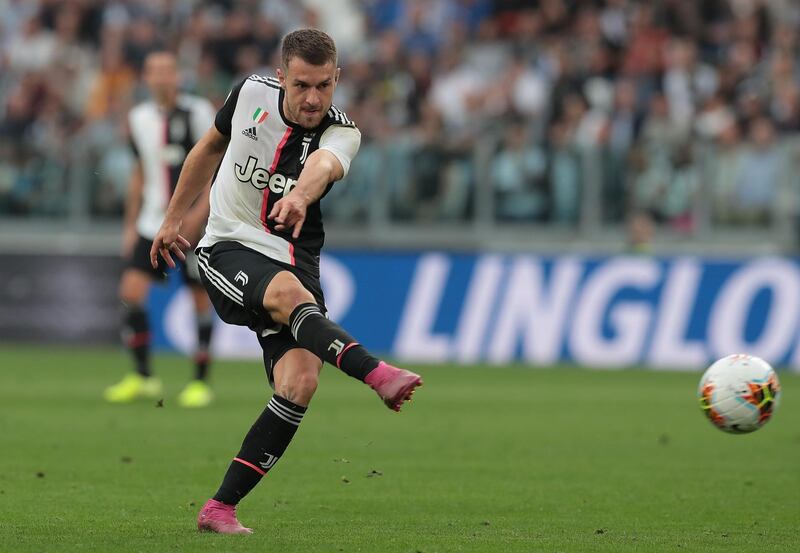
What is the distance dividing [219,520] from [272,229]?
1.32 m

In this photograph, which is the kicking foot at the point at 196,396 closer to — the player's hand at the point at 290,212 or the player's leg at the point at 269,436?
the player's leg at the point at 269,436

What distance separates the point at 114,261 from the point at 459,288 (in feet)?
15.2

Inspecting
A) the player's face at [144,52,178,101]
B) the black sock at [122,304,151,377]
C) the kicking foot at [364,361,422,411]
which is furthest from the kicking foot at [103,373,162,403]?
the kicking foot at [364,361,422,411]

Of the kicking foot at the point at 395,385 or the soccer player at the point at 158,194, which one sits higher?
the soccer player at the point at 158,194

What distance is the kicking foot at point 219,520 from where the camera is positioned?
621 cm

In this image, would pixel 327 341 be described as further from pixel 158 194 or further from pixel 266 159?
pixel 158 194

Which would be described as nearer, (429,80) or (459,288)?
(459,288)

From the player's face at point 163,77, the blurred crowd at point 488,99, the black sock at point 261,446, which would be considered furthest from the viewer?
the blurred crowd at point 488,99

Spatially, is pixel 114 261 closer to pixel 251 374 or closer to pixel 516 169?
pixel 251 374

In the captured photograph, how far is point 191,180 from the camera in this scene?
264 inches

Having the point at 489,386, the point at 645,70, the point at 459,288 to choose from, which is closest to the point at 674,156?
the point at 645,70

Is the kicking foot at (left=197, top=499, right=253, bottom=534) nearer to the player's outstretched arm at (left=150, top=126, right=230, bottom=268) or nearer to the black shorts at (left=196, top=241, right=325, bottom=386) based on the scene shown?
the black shorts at (left=196, top=241, right=325, bottom=386)

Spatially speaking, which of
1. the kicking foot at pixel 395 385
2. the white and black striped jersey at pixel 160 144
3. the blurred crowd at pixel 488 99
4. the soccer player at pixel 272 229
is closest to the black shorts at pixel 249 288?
the soccer player at pixel 272 229

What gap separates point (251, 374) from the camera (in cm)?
1617
